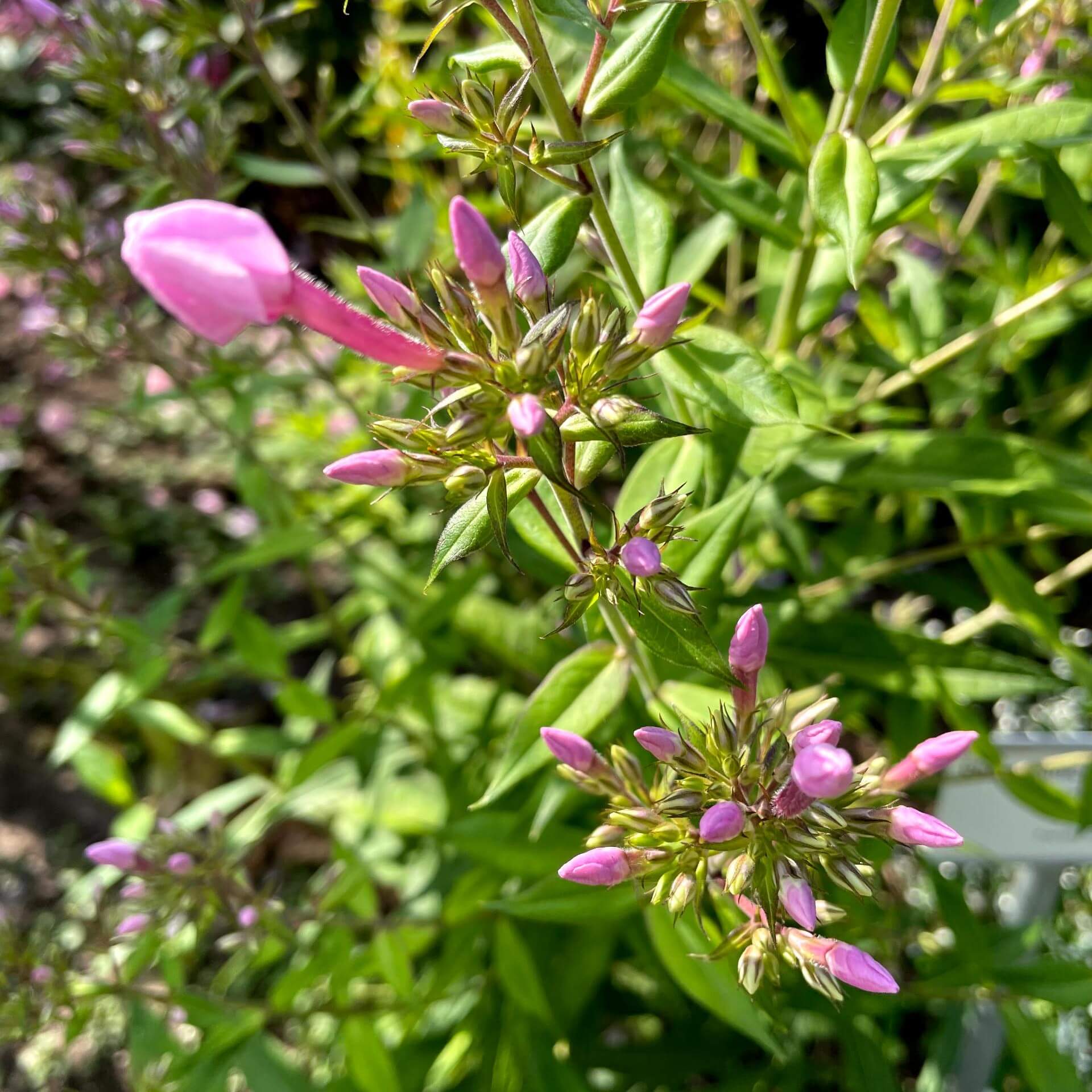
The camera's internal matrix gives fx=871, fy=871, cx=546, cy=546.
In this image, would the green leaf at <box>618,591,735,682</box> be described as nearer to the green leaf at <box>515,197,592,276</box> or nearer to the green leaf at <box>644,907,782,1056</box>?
the green leaf at <box>515,197,592,276</box>

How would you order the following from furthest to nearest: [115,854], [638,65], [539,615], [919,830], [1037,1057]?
[539,615]
[1037,1057]
[115,854]
[638,65]
[919,830]

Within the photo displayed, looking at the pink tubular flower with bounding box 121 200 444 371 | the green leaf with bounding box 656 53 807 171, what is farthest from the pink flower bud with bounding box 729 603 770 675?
the green leaf with bounding box 656 53 807 171

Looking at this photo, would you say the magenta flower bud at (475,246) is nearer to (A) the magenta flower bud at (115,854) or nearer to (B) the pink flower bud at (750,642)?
(B) the pink flower bud at (750,642)

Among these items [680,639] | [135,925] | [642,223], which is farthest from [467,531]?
[135,925]

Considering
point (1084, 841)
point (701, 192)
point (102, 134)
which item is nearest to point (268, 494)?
point (102, 134)

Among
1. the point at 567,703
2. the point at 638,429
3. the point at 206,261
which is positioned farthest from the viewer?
the point at 567,703

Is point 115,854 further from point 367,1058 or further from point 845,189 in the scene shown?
point 845,189

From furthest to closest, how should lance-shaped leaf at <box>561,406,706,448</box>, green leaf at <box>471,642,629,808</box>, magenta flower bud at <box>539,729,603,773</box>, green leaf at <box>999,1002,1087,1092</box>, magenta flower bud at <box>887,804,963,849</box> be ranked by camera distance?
green leaf at <box>999,1002,1087,1092</box>
green leaf at <box>471,642,629,808</box>
magenta flower bud at <box>539,729,603,773</box>
magenta flower bud at <box>887,804,963,849</box>
lance-shaped leaf at <box>561,406,706,448</box>
